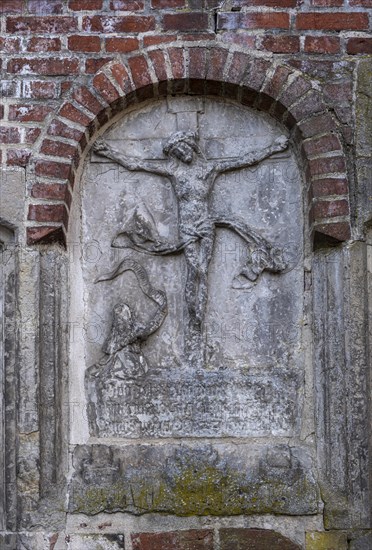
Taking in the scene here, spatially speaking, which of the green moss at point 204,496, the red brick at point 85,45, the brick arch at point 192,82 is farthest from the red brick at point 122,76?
the green moss at point 204,496

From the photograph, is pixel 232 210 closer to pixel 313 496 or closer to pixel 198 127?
pixel 198 127

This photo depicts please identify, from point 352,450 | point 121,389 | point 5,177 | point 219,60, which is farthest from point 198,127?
point 352,450

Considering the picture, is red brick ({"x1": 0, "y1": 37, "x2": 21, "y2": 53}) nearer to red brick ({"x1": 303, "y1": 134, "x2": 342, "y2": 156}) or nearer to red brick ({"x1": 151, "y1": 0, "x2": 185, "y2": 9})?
red brick ({"x1": 151, "y1": 0, "x2": 185, "y2": 9})

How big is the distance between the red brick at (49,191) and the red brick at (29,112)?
316mm

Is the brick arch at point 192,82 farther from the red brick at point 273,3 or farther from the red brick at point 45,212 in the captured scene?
the red brick at point 273,3

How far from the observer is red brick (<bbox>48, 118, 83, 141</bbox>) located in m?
4.09

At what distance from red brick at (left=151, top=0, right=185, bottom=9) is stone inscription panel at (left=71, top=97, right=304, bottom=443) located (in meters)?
0.44

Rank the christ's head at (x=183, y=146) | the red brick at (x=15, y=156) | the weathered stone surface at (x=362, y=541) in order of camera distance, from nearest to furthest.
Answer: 1. the weathered stone surface at (x=362, y=541)
2. the red brick at (x=15, y=156)
3. the christ's head at (x=183, y=146)

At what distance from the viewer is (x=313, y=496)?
400 cm

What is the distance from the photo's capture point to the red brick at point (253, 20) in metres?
4.14

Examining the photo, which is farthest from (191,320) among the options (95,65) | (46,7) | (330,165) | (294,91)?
(46,7)

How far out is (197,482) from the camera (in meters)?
4.02

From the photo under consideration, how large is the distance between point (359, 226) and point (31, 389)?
5.55 ft

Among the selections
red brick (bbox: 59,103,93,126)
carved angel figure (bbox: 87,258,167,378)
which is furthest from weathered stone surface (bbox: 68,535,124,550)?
red brick (bbox: 59,103,93,126)
